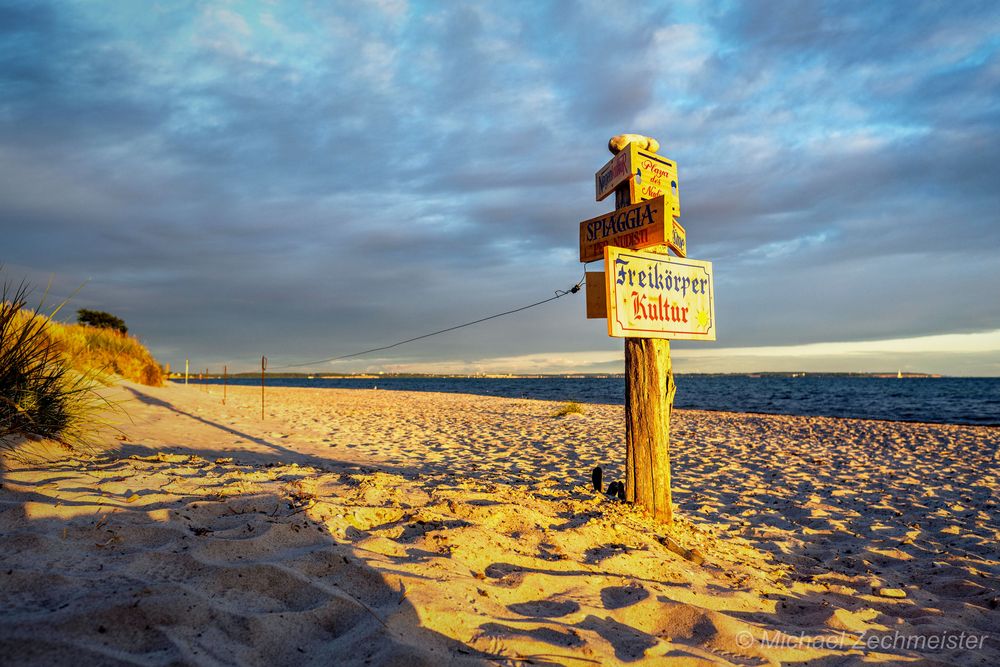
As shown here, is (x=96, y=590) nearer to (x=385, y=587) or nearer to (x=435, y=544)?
(x=385, y=587)

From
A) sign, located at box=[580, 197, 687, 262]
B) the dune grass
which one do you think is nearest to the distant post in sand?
sign, located at box=[580, 197, 687, 262]

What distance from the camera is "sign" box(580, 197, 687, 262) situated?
4.34 metres

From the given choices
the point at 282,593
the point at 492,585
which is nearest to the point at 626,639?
the point at 492,585

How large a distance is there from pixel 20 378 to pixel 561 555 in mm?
5184

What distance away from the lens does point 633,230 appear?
14.8 feet

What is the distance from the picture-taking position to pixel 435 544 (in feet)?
11.1

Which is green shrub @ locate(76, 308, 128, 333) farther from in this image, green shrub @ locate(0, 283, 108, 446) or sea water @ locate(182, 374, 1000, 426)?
green shrub @ locate(0, 283, 108, 446)

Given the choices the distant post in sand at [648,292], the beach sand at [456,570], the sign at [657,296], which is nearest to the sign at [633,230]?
the distant post in sand at [648,292]

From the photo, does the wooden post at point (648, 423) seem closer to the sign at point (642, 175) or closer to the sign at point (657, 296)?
the sign at point (657, 296)

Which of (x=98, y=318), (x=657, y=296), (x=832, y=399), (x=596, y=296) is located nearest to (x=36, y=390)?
(x=596, y=296)

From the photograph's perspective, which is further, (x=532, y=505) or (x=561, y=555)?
(x=532, y=505)

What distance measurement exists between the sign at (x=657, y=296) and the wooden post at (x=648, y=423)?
0.86 ft

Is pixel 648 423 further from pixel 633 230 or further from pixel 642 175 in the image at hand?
pixel 642 175

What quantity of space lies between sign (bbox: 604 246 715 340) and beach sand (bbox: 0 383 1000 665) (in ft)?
5.49
